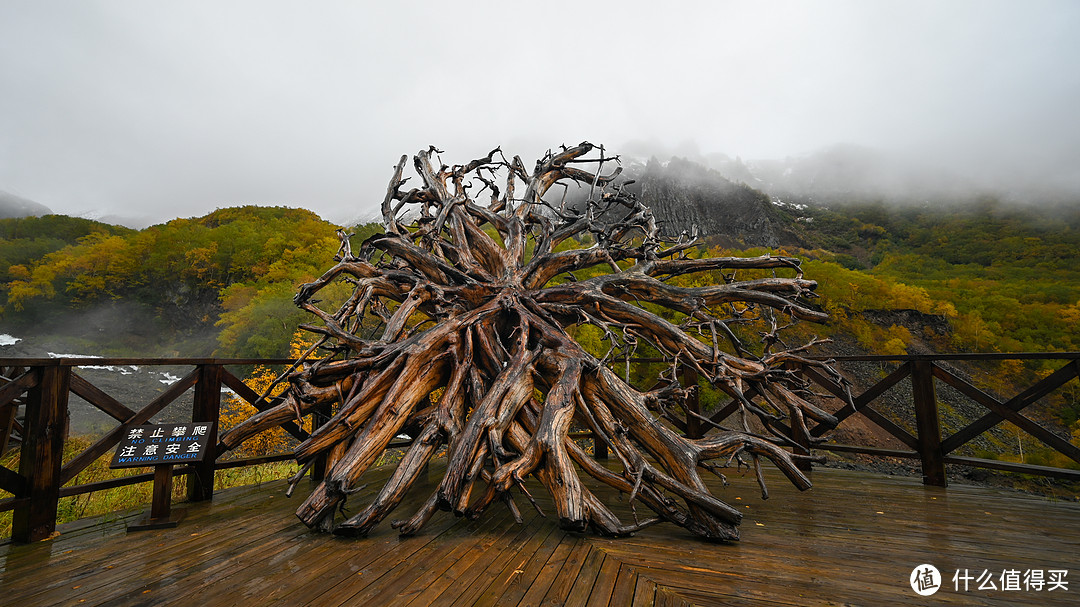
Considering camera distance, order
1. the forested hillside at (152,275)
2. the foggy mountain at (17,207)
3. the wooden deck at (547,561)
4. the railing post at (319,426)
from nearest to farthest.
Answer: the wooden deck at (547,561) < the railing post at (319,426) < the forested hillside at (152,275) < the foggy mountain at (17,207)

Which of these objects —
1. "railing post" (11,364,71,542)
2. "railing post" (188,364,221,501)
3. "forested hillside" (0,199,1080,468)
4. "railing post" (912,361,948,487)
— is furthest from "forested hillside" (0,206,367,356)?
"railing post" (912,361,948,487)

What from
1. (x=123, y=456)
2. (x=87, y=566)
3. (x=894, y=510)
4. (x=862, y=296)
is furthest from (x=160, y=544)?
(x=862, y=296)

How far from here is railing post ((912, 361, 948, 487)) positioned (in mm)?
3955

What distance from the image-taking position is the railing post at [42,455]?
8.84ft

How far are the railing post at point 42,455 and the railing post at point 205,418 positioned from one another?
86 cm

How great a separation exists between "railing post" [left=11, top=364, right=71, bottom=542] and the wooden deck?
132 mm

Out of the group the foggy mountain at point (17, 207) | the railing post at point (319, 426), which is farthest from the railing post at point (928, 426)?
the foggy mountain at point (17, 207)

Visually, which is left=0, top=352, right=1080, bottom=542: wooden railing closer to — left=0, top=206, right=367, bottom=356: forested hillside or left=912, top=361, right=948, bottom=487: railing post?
left=912, top=361, right=948, bottom=487: railing post

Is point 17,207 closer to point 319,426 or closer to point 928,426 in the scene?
point 319,426

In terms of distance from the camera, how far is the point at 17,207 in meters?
63.0

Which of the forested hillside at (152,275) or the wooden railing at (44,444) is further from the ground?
the forested hillside at (152,275)

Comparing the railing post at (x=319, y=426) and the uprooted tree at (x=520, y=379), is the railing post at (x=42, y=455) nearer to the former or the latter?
A: the uprooted tree at (x=520, y=379)

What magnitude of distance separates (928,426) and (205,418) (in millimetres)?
6775

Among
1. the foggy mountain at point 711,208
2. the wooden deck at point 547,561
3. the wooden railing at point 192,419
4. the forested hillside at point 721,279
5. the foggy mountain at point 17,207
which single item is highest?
the foggy mountain at point 17,207
